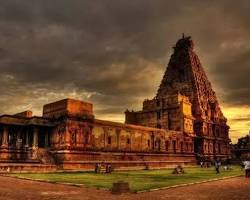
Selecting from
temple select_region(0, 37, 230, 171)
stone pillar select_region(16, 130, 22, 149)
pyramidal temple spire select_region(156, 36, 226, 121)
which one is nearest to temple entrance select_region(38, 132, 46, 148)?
temple select_region(0, 37, 230, 171)

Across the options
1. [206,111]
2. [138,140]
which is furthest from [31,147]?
[206,111]

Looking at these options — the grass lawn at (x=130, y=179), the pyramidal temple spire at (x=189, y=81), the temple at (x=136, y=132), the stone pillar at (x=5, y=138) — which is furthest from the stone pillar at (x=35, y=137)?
the pyramidal temple spire at (x=189, y=81)

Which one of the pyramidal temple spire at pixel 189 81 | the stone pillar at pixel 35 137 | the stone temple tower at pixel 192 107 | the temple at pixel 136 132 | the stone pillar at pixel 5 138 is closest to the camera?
the stone pillar at pixel 5 138

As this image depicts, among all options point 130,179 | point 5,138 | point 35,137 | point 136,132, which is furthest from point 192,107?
point 130,179

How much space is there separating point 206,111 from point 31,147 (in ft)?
156

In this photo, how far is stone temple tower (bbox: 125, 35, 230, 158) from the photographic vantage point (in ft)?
247

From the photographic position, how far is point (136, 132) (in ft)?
191

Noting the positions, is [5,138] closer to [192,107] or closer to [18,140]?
[18,140]

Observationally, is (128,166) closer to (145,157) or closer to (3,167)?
(145,157)

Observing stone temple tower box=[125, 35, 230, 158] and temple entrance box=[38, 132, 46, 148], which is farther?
stone temple tower box=[125, 35, 230, 158]

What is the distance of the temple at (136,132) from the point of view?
4591cm

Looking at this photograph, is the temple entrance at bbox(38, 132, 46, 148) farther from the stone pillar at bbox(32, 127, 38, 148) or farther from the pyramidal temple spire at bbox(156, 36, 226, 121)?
the pyramidal temple spire at bbox(156, 36, 226, 121)

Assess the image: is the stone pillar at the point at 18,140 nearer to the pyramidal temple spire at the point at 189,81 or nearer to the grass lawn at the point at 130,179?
the grass lawn at the point at 130,179

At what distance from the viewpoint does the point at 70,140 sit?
4675 centimetres
